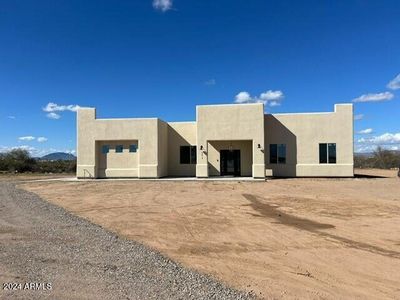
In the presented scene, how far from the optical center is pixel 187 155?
33.0 meters

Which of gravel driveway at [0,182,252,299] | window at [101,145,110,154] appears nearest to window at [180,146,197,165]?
window at [101,145,110,154]

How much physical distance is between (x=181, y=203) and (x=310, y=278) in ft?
33.2

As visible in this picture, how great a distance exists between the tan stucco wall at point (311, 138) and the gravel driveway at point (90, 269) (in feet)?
76.9

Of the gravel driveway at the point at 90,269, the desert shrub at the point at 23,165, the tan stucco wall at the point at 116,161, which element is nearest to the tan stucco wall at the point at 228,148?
the tan stucco wall at the point at 116,161

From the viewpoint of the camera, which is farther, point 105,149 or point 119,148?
point 105,149

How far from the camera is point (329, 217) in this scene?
12.4m

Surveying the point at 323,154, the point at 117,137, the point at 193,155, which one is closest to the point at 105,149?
the point at 117,137

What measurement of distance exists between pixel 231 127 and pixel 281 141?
482 centimetres

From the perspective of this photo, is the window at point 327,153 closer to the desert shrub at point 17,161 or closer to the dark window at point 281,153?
the dark window at point 281,153

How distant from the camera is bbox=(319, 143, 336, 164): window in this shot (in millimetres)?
30688

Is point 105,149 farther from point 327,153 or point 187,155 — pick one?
point 327,153

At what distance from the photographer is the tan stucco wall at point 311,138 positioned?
30.5 metres

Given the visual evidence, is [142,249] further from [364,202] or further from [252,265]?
[364,202]

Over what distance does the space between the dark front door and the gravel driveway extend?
2210 cm
